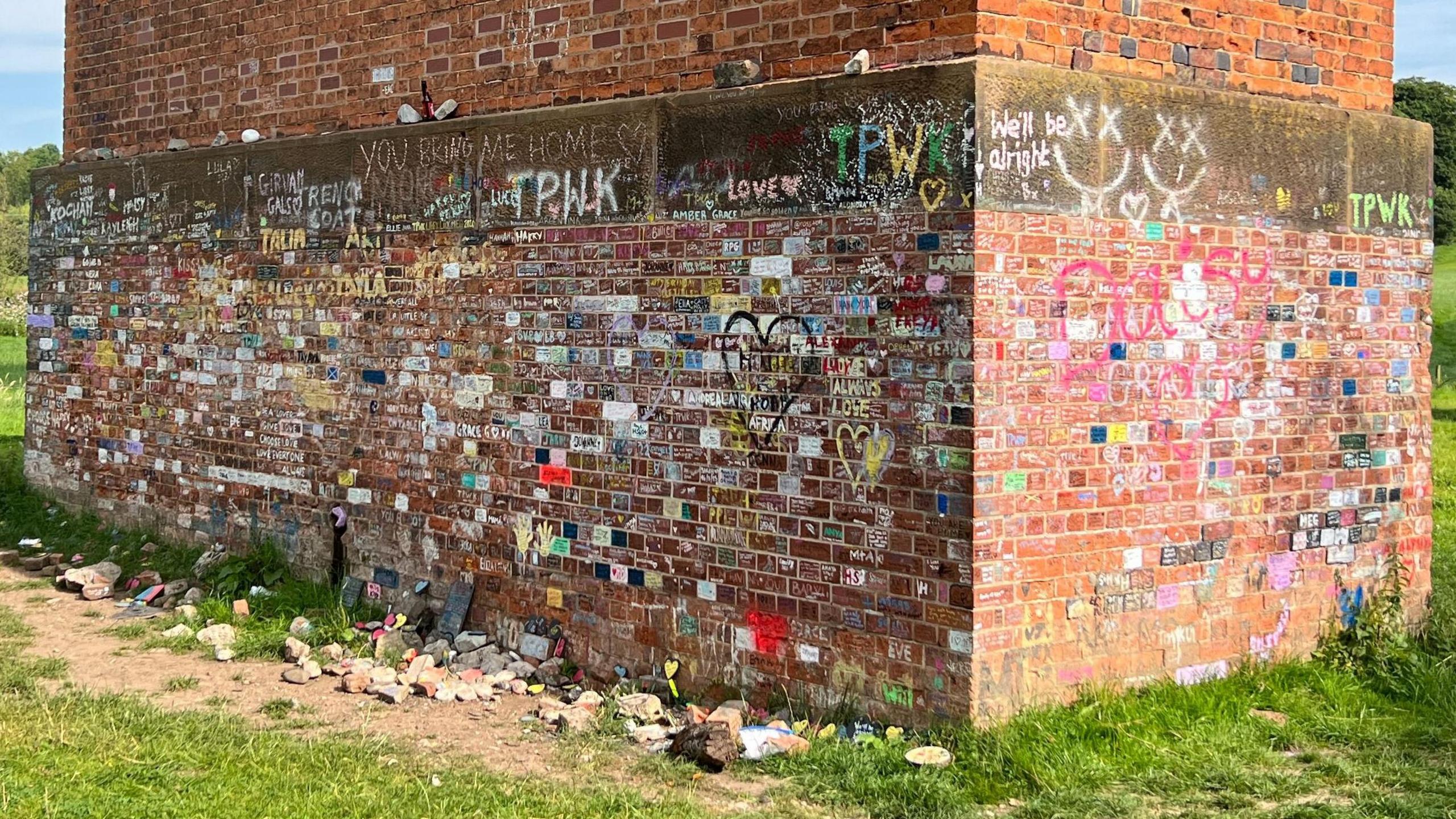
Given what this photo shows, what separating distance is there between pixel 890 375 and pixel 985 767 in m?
1.59

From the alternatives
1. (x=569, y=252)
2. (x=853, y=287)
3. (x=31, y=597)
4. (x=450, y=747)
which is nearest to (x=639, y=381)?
(x=569, y=252)

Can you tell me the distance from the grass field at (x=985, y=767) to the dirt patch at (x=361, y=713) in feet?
0.57

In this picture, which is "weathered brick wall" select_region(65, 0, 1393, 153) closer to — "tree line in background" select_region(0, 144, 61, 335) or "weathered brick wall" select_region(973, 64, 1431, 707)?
"weathered brick wall" select_region(973, 64, 1431, 707)

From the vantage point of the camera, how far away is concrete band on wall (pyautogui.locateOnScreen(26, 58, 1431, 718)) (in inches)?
213

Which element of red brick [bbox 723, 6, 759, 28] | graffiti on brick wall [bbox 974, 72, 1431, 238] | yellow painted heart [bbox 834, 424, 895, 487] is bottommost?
yellow painted heart [bbox 834, 424, 895, 487]

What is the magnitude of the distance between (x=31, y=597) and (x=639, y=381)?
191 inches

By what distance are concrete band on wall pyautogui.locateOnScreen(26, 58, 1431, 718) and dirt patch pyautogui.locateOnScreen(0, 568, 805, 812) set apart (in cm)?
73

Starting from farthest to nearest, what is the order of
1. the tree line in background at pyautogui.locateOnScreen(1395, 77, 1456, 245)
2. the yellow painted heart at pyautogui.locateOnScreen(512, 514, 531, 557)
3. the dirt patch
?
the tree line in background at pyautogui.locateOnScreen(1395, 77, 1456, 245), the yellow painted heart at pyautogui.locateOnScreen(512, 514, 531, 557), the dirt patch

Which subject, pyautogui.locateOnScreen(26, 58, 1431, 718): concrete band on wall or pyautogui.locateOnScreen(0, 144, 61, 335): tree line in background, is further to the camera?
pyautogui.locateOnScreen(0, 144, 61, 335): tree line in background

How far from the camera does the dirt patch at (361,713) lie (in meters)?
5.32

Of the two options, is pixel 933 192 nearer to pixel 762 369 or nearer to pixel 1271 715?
pixel 762 369

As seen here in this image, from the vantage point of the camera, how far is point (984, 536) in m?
5.29

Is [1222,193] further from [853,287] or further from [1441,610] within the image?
[1441,610]

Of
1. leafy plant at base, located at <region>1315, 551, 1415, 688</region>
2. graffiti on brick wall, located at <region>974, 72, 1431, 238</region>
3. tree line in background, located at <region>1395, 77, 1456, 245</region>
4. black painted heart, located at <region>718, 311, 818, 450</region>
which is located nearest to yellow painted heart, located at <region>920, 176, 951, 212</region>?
graffiti on brick wall, located at <region>974, 72, 1431, 238</region>
